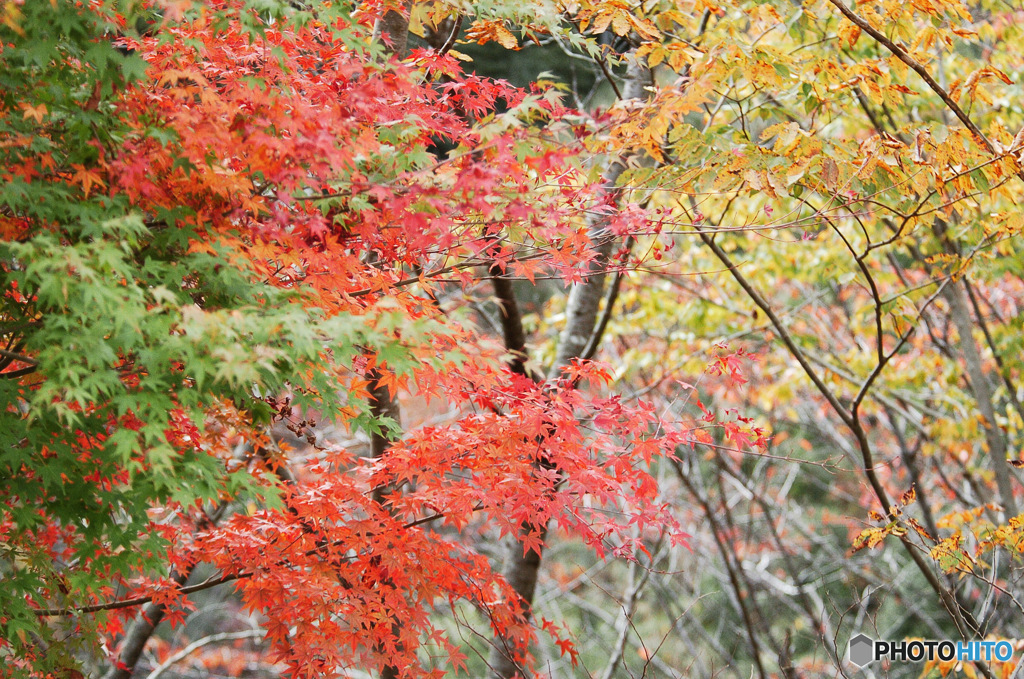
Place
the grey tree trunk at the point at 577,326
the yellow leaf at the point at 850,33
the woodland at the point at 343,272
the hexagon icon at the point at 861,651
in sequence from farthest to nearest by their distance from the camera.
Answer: the hexagon icon at the point at 861,651 → the grey tree trunk at the point at 577,326 → the yellow leaf at the point at 850,33 → the woodland at the point at 343,272

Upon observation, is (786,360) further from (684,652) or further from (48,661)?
(48,661)

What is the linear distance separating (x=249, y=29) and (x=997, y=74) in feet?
11.2

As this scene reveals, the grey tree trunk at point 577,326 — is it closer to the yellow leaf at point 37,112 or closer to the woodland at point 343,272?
the woodland at point 343,272

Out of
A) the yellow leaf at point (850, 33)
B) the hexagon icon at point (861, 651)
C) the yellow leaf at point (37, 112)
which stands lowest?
the hexagon icon at point (861, 651)

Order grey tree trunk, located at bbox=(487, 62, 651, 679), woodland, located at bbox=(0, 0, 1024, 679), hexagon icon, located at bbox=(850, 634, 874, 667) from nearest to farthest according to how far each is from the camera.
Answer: woodland, located at bbox=(0, 0, 1024, 679)
grey tree trunk, located at bbox=(487, 62, 651, 679)
hexagon icon, located at bbox=(850, 634, 874, 667)

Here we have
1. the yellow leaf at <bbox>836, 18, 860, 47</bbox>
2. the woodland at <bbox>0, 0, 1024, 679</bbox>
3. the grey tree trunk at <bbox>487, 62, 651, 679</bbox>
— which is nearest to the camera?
the woodland at <bbox>0, 0, 1024, 679</bbox>

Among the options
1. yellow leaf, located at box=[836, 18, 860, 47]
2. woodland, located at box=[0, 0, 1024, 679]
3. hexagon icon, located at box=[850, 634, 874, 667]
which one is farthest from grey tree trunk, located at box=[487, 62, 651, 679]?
hexagon icon, located at box=[850, 634, 874, 667]

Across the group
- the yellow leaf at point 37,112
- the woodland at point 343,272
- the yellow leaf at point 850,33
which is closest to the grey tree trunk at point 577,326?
the woodland at point 343,272

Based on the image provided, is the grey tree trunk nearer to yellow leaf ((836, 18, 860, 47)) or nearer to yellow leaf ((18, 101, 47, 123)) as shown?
yellow leaf ((836, 18, 860, 47))

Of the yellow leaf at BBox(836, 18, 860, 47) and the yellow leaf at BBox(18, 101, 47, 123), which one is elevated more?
the yellow leaf at BBox(836, 18, 860, 47)

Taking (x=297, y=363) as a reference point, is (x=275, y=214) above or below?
above

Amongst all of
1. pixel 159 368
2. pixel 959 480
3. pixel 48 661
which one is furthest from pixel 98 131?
pixel 959 480

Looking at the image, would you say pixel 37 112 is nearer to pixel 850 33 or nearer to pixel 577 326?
pixel 577 326

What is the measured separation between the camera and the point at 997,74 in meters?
3.65
